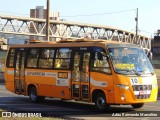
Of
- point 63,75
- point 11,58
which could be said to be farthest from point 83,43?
point 11,58

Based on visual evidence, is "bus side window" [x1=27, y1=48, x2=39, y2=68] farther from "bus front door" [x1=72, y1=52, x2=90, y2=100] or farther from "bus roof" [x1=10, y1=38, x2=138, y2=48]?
"bus front door" [x1=72, y1=52, x2=90, y2=100]

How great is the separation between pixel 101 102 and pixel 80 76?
5.17ft

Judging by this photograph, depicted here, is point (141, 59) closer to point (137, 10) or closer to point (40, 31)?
point (137, 10)

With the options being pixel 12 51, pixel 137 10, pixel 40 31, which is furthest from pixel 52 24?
pixel 12 51

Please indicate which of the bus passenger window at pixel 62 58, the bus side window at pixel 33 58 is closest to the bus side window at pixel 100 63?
the bus passenger window at pixel 62 58

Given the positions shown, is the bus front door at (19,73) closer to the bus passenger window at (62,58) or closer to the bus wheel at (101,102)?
the bus passenger window at (62,58)

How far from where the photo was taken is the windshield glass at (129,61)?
51.4ft

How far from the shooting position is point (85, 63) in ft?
55.3

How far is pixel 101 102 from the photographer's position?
16.0 m

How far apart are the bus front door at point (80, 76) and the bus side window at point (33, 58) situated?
9.60 ft

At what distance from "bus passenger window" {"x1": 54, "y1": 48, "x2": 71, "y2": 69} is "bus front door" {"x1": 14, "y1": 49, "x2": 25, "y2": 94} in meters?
2.73

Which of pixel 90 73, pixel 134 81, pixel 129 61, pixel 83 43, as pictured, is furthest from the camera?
pixel 83 43

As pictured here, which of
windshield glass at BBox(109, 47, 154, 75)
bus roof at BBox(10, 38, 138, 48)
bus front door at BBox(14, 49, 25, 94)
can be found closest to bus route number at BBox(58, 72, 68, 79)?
bus roof at BBox(10, 38, 138, 48)

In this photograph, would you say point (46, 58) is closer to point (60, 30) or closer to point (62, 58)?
point (62, 58)
